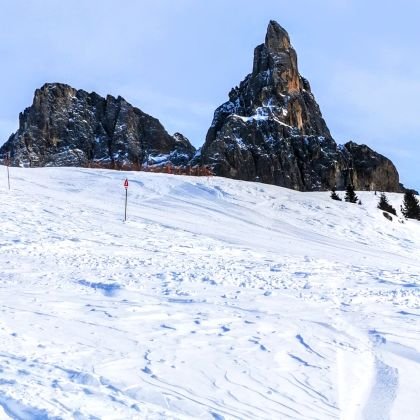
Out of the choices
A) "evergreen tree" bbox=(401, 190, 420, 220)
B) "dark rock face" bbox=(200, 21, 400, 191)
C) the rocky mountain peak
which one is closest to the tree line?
"evergreen tree" bbox=(401, 190, 420, 220)

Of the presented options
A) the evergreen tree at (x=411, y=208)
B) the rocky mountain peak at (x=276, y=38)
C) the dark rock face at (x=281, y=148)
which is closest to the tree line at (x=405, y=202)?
the evergreen tree at (x=411, y=208)

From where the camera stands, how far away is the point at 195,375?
5.28 meters

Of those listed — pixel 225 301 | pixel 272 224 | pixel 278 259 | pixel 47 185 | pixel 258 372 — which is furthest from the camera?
pixel 47 185

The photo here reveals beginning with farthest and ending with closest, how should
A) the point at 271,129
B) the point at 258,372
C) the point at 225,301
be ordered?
the point at 271,129 < the point at 225,301 < the point at 258,372

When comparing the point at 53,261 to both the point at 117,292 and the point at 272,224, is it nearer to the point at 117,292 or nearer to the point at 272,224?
the point at 117,292

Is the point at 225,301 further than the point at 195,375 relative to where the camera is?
Yes

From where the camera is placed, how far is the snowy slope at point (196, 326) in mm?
4680

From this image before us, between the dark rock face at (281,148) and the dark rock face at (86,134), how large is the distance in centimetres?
2982

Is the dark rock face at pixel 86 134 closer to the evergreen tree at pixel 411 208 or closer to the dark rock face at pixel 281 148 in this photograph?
the dark rock face at pixel 281 148

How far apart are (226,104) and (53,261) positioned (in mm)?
121324

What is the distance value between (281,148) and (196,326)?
348 ft

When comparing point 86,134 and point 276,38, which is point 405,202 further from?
point 86,134

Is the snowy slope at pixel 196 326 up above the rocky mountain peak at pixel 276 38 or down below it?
below

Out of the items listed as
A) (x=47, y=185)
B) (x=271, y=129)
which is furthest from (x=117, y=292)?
(x=271, y=129)
